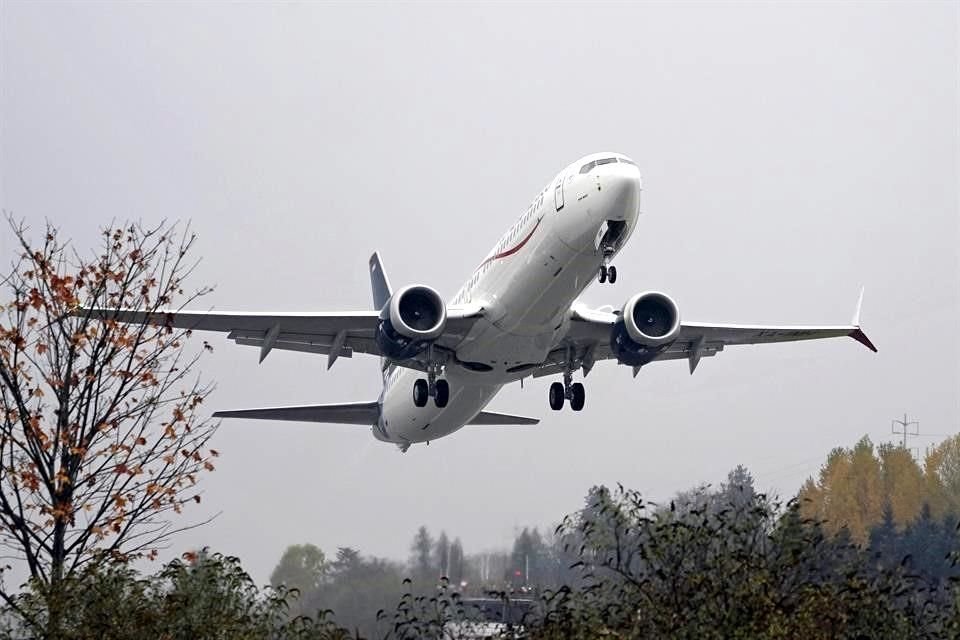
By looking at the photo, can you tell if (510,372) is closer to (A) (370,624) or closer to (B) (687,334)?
(B) (687,334)

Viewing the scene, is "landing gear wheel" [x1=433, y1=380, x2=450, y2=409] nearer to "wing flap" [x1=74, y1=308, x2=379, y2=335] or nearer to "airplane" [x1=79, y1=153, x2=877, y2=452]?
"airplane" [x1=79, y1=153, x2=877, y2=452]

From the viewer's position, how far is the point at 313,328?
3059cm

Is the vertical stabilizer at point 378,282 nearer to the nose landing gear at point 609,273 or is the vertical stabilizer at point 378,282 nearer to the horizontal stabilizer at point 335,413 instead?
the horizontal stabilizer at point 335,413

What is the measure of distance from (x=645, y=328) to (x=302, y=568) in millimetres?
10476

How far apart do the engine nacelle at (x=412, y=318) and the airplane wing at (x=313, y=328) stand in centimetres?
56

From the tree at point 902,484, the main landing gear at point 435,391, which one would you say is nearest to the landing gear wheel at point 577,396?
the main landing gear at point 435,391

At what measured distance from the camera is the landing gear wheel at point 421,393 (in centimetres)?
3058

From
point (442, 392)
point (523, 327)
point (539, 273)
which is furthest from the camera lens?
point (442, 392)

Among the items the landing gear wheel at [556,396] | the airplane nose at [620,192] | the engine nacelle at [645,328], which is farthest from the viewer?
the landing gear wheel at [556,396]

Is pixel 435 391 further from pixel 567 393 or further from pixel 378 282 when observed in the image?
pixel 378 282

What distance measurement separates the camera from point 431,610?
1358 cm

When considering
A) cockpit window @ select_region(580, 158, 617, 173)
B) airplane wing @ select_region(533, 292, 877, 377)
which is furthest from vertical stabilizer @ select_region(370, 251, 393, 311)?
cockpit window @ select_region(580, 158, 617, 173)

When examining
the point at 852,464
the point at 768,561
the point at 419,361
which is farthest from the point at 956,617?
the point at 852,464

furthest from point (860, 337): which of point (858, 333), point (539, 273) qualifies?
point (539, 273)
